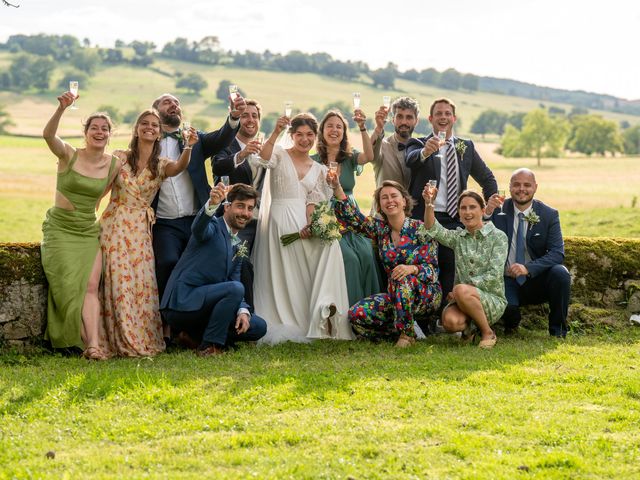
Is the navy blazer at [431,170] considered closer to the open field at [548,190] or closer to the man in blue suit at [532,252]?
the man in blue suit at [532,252]

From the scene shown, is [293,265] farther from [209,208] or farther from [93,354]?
[93,354]

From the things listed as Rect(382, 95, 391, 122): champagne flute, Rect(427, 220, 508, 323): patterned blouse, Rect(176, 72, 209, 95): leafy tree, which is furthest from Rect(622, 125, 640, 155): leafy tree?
Rect(382, 95, 391, 122): champagne flute

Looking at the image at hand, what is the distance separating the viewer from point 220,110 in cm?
9569

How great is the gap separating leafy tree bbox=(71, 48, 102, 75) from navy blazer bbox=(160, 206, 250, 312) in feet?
371

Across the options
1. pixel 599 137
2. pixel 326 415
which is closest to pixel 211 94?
pixel 599 137

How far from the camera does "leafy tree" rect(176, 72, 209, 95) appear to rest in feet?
350

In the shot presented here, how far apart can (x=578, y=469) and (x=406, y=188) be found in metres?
5.59

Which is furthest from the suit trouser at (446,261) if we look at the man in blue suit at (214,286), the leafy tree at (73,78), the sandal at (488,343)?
the leafy tree at (73,78)

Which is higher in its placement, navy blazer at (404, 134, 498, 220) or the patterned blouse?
navy blazer at (404, 134, 498, 220)

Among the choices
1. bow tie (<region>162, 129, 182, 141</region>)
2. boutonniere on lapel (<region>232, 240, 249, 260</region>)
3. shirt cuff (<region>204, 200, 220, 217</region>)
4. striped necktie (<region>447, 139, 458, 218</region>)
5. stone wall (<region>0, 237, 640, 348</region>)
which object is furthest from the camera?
stone wall (<region>0, 237, 640, 348</region>)

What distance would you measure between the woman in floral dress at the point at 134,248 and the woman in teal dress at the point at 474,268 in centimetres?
285

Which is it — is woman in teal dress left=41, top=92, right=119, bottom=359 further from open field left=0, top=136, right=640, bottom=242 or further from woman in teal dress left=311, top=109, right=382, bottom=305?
open field left=0, top=136, right=640, bottom=242

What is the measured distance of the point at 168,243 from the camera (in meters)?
9.34

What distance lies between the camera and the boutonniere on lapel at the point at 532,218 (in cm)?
Answer: 983
